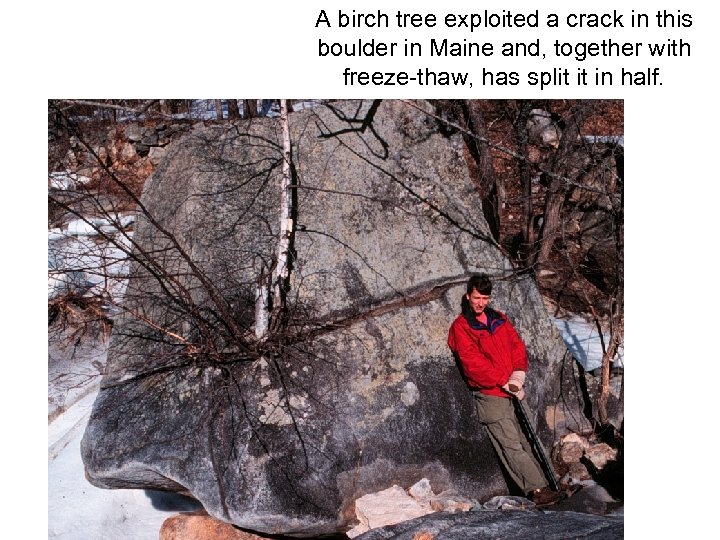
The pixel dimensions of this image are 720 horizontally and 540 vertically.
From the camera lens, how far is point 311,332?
515 cm

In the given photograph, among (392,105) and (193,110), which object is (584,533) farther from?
(193,110)

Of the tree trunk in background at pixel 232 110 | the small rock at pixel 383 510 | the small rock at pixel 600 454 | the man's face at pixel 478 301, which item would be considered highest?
the tree trunk in background at pixel 232 110

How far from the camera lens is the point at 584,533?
3.93m

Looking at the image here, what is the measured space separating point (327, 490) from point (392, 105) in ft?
10.3

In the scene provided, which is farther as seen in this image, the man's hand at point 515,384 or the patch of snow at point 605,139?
the patch of snow at point 605,139

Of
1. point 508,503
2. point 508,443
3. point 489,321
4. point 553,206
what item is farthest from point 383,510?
point 553,206

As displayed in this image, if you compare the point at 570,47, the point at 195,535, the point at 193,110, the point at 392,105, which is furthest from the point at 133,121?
the point at 570,47

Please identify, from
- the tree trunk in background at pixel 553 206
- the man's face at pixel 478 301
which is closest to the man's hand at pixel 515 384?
the man's face at pixel 478 301

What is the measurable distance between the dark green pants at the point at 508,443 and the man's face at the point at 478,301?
588 millimetres

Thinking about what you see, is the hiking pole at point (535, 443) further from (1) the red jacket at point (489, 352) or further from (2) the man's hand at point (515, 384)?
(1) the red jacket at point (489, 352)

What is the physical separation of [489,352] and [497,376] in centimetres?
17

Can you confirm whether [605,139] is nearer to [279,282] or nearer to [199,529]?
[279,282]

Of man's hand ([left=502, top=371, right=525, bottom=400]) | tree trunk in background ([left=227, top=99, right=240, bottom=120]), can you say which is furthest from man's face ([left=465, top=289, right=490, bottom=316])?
tree trunk in background ([left=227, top=99, right=240, bottom=120])

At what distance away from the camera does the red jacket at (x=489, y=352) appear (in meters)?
5.16
